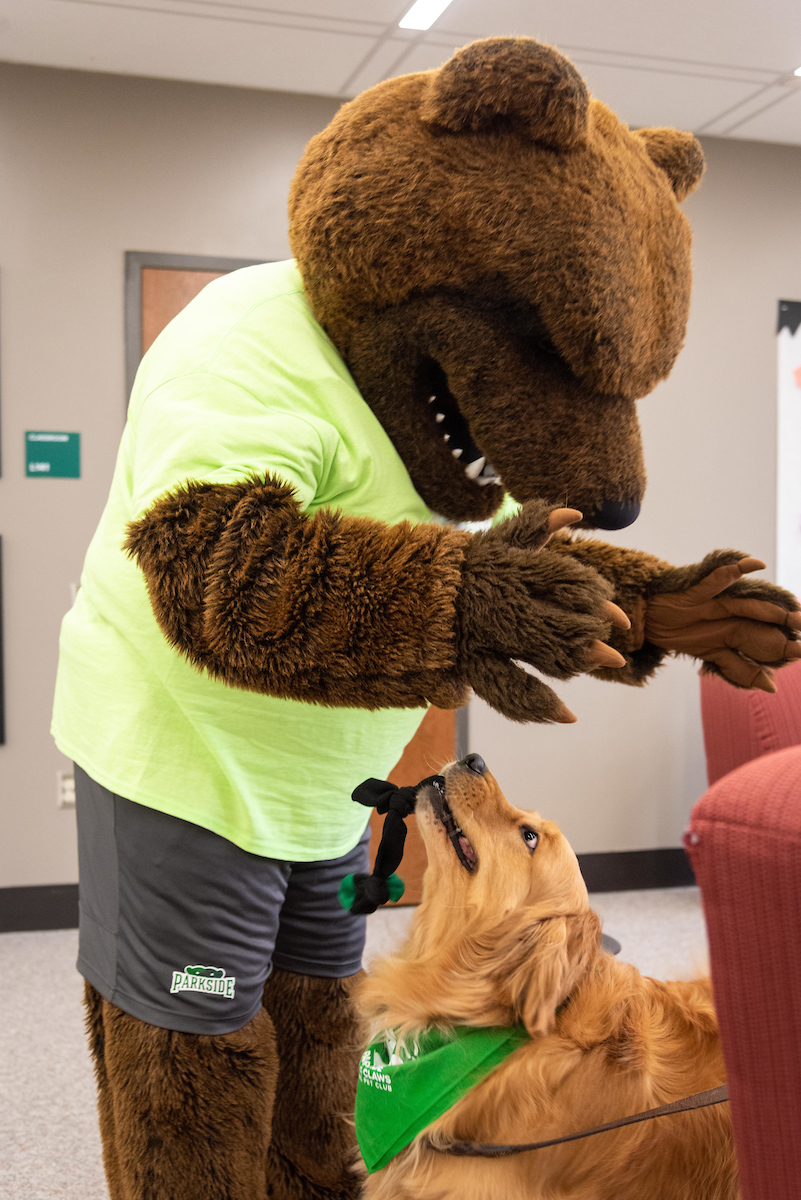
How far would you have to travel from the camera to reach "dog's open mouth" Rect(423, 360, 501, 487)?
1.00m

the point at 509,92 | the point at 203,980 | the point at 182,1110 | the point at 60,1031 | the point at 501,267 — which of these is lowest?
the point at 60,1031

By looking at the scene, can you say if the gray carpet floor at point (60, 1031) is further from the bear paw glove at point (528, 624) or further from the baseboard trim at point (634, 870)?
the bear paw glove at point (528, 624)

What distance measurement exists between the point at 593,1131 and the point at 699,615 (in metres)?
0.52

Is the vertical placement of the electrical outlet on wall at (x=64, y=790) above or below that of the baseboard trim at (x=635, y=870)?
above

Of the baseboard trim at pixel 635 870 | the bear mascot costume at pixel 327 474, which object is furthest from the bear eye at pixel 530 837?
the baseboard trim at pixel 635 870

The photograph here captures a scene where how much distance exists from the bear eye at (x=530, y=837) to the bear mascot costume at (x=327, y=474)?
0.17 metres

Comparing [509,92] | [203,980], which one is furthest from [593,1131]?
[509,92]

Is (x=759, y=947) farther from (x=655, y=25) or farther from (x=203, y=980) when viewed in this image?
(x=655, y=25)

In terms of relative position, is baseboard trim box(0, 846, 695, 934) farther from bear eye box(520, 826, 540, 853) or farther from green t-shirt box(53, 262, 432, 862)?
green t-shirt box(53, 262, 432, 862)

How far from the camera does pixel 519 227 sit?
0.90 meters

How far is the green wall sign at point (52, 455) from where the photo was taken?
113 inches

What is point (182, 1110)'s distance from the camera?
0.97 meters

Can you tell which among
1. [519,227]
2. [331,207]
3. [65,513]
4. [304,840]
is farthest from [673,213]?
[65,513]

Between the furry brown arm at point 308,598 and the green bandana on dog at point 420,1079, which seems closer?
the furry brown arm at point 308,598
